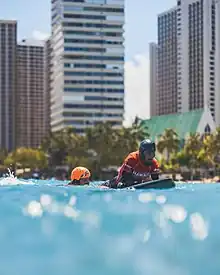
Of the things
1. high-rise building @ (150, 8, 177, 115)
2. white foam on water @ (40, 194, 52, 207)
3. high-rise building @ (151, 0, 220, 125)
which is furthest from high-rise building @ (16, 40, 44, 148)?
white foam on water @ (40, 194, 52, 207)

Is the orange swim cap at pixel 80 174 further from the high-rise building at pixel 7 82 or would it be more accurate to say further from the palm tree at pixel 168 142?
the high-rise building at pixel 7 82

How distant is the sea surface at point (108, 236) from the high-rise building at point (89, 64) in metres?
111

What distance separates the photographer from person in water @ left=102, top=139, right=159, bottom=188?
10930mm

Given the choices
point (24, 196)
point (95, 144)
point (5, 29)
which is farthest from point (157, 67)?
point (24, 196)

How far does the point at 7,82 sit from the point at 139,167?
448 feet

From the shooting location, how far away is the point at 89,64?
121 metres

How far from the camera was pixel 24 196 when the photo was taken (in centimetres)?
777

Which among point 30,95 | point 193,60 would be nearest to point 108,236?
point 193,60

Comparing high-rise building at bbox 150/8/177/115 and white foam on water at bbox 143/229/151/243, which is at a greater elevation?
high-rise building at bbox 150/8/177/115

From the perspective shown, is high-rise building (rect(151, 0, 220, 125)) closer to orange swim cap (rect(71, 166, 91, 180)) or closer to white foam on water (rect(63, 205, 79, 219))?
orange swim cap (rect(71, 166, 91, 180))

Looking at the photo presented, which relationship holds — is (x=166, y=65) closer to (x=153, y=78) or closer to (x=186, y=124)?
(x=153, y=78)

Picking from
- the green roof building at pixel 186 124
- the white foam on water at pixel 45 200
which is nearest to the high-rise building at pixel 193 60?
the green roof building at pixel 186 124

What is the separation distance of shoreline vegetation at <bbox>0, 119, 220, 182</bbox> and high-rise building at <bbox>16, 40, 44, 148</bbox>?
5108 cm

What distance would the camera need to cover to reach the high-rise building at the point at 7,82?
13988 cm
